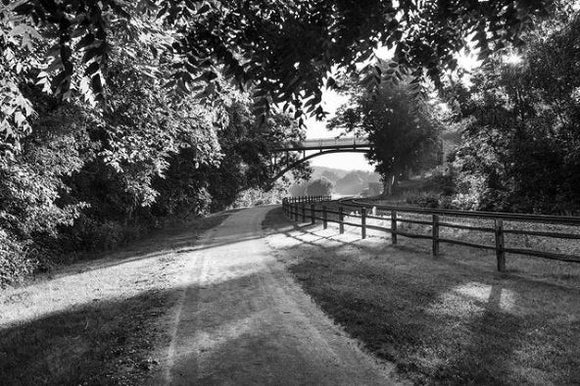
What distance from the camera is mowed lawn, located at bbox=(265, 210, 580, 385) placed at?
494 centimetres

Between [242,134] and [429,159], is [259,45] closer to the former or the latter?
[242,134]

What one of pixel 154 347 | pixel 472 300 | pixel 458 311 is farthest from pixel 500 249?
pixel 154 347

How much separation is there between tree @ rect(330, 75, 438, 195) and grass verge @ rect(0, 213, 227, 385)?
140 ft

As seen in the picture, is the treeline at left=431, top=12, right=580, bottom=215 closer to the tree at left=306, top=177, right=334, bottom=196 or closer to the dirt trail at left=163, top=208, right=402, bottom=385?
the dirt trail at left=163, top=208, right=402, bottom=385

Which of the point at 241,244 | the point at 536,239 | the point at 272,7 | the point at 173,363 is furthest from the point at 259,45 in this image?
the point at 241,244

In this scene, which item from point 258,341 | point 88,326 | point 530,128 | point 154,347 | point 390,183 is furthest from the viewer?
→ point 390,183

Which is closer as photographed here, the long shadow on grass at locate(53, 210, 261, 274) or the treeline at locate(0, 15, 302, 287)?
the treeline at locate(0, 15, 302, 287)

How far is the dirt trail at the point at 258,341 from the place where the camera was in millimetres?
4965

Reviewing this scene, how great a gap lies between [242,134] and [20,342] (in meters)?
27.8

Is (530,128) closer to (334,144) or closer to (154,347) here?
(154,347)

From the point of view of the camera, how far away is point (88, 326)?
7.03 metres

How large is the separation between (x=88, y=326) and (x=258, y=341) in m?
3.01

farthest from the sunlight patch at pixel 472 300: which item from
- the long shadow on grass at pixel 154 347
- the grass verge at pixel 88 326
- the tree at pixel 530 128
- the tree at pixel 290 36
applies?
the tree at pixel 530 128

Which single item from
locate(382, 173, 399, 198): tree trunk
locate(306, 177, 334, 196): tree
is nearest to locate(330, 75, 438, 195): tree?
locate(382, 173, 399, 198): tree trunk
